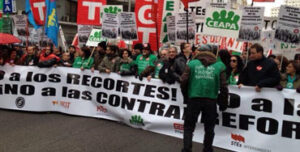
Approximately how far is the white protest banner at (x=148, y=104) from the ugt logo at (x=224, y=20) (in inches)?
66.9

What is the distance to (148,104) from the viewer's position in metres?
6.79

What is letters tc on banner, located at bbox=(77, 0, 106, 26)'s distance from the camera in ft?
31.1

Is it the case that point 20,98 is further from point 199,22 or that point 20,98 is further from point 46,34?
point 199,22

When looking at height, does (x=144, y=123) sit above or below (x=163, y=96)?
below

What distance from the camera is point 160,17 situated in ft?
31.9

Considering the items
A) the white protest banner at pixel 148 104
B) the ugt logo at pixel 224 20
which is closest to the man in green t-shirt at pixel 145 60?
the white protest banner at pixel 148 104

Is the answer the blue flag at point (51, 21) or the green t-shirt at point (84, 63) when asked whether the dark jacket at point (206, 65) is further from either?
the blue flag at point (51, 21)

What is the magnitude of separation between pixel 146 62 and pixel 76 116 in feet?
6.77

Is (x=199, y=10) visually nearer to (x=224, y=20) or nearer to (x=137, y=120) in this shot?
(x=224, y=20)

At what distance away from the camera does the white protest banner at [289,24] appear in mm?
6098

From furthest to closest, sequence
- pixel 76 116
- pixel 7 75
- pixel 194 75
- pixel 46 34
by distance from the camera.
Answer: pixel 46 34
pixel 7 75
pixel 76 116
pixel 194 75

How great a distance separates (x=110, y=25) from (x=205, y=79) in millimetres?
4496

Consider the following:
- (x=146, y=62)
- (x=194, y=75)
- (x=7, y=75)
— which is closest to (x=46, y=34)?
(x=7, y=75)

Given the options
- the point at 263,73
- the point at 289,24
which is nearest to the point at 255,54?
the point at 263,73
